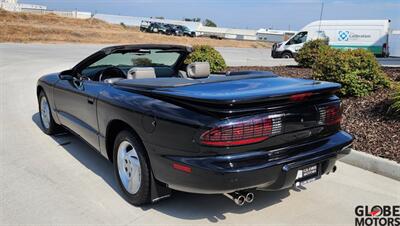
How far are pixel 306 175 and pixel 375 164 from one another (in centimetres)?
171

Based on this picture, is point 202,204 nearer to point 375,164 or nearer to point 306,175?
point 306,175

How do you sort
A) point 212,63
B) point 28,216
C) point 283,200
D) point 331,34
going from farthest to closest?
point 331,34, point 212,63, point 283,200, point 28,216

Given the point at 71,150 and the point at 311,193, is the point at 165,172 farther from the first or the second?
the point at 71,150

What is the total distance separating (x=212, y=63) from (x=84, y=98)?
6.46m

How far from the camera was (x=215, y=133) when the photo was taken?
283 centimetres

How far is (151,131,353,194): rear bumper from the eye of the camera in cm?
283

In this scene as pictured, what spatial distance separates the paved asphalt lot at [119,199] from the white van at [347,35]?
63.4 feet

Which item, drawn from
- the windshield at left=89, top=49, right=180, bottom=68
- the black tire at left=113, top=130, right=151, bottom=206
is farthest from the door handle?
the black tire at left=113, top=130, right=151, bottom=206

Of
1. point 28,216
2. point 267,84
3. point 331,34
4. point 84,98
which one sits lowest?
point 28,216

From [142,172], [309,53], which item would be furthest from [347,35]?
[142,172]

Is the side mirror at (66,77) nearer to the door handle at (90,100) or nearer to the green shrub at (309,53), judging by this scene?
the door handle at (90,100)

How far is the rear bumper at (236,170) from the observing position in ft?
9.29

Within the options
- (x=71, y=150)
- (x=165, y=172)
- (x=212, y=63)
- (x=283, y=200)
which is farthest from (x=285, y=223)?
(x=212, y=63)

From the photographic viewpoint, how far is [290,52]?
24.2m
